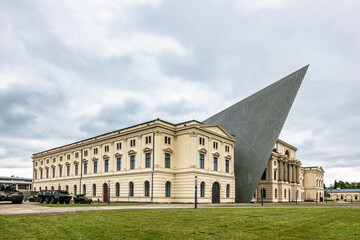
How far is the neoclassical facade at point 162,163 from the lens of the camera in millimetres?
50906

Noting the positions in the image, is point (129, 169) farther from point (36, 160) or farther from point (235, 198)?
point (36, 160)

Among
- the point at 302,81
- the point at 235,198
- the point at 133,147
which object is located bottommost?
the point at 235,198

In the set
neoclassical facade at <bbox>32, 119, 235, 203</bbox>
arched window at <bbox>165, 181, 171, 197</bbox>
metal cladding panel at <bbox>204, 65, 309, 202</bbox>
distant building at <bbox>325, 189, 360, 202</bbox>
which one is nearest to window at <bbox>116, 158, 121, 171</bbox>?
neoclassical facade at <bbox>32, 119, 235, 203</bbox>

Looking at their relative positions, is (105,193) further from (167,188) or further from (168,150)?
Answer: (168,150)

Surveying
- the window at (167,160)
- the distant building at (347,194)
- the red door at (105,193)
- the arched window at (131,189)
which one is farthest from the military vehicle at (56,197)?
the distant building at (347,194)

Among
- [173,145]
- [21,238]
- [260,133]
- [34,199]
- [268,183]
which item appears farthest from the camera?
[268,183]

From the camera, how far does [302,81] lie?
57094mm

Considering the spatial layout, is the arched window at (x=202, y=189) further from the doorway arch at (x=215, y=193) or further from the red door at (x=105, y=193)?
the red door at (x=105, y=193)

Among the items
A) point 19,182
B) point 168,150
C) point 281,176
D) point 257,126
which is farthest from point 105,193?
point 19,182

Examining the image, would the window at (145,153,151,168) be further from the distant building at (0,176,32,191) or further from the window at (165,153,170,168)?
the distant building at (0,176,32,191)

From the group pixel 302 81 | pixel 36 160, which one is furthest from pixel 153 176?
pixel 36 160

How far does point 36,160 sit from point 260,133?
60653 mm

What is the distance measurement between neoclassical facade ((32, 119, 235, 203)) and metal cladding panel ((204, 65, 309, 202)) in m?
4.32

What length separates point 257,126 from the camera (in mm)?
63000
